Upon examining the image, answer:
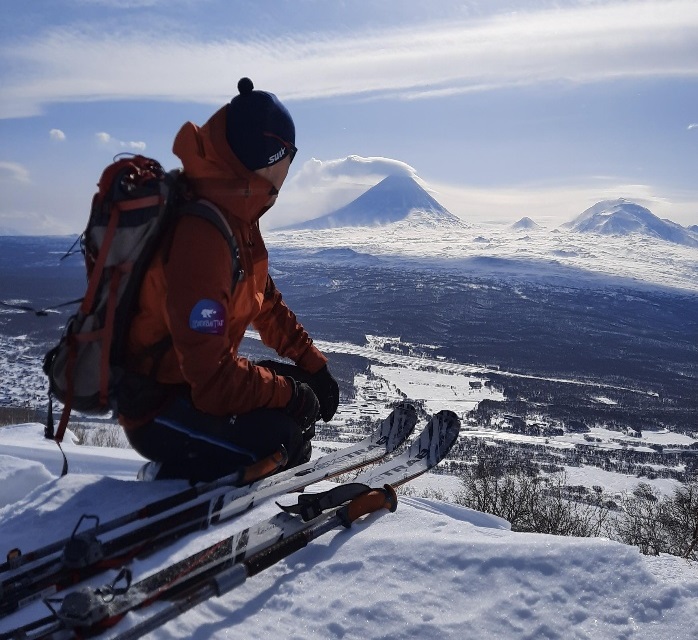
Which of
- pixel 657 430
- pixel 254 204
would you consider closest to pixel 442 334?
pixel 657 430

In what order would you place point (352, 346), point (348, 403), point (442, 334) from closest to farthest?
point (348, 403) → point (352, 346) → point (442, 334)

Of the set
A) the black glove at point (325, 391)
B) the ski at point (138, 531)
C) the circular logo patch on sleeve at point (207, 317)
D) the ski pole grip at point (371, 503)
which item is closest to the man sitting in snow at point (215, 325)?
the circular logo patch on sleeve at point (207, 317)

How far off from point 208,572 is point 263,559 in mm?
250

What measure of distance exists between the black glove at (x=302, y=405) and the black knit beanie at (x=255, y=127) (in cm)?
137

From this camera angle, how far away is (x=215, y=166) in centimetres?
339

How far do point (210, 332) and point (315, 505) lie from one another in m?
1.05

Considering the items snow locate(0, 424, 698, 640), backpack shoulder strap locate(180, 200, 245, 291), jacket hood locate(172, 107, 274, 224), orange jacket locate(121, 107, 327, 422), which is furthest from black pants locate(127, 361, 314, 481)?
jacket hood locate(172, 107, 274, 224)

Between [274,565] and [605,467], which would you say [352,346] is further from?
[274,565]

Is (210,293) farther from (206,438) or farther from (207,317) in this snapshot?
(206,438)

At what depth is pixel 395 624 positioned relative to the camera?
89.3 inches

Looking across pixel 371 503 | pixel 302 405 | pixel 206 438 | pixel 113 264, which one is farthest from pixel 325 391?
pixel 113 264

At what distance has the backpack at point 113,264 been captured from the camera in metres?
3.06

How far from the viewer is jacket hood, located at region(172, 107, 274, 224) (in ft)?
11.1

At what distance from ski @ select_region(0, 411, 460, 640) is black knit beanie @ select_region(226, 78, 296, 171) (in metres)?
1.95
